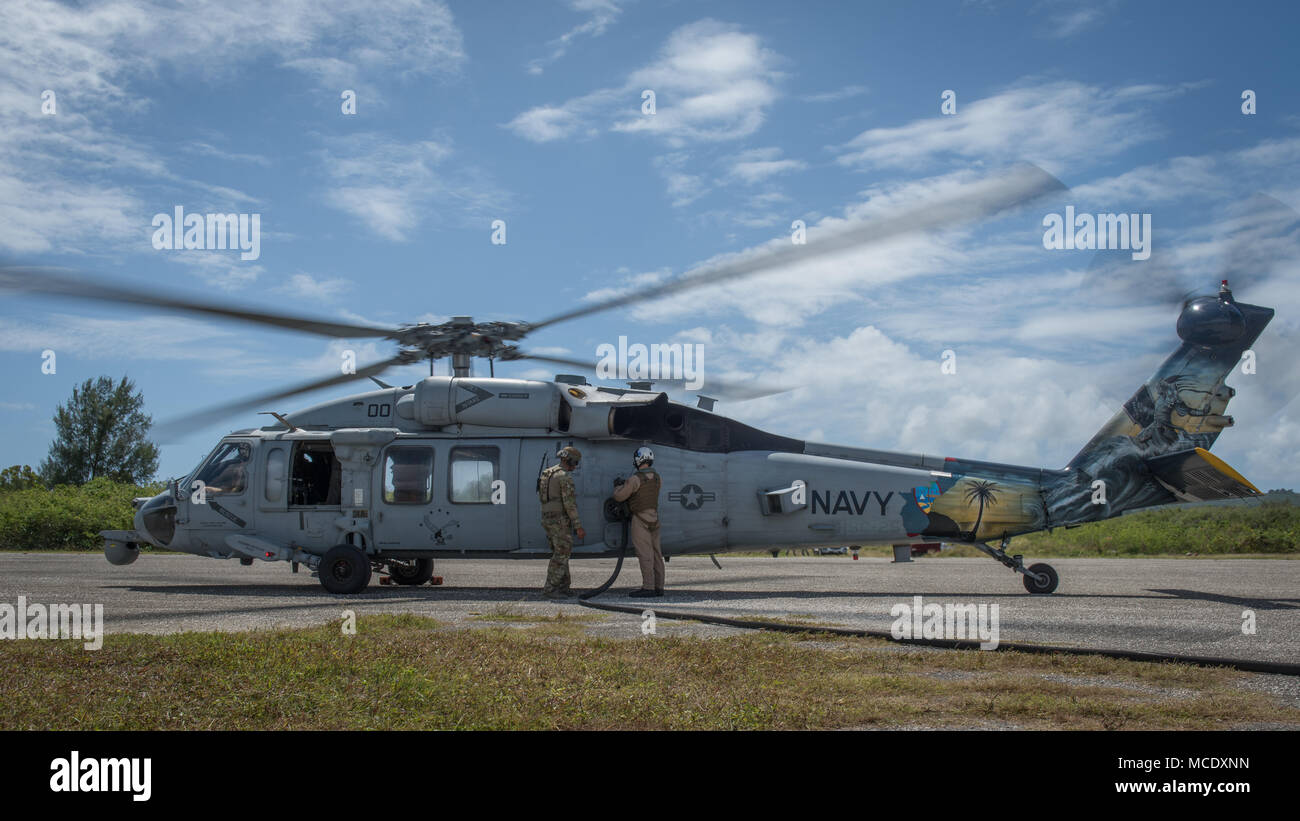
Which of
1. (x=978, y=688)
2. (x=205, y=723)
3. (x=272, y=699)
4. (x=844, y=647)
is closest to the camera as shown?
(x=205, y=723)

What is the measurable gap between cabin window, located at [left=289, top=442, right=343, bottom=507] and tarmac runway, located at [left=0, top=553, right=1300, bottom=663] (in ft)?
4.67

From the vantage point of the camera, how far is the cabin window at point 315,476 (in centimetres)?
1495

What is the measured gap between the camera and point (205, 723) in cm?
451

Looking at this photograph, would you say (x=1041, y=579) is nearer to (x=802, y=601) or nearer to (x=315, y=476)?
(x=802, y=601)

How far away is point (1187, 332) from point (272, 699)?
43.8 feet

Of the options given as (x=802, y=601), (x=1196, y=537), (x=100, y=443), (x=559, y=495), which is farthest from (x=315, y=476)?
(x=100, y=443)

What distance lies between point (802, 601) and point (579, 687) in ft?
23.1

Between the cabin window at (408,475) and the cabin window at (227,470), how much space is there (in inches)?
92.3

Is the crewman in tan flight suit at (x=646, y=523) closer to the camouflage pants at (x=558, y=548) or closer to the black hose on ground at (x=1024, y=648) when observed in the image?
the camouflage pants at (x=558, y=548)

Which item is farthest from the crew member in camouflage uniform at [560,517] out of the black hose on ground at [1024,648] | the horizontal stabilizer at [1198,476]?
the horizontal stabilizer at [1198,476]

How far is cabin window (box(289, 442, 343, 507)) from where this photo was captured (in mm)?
14953

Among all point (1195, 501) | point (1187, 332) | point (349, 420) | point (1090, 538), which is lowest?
point (1090, 538)
